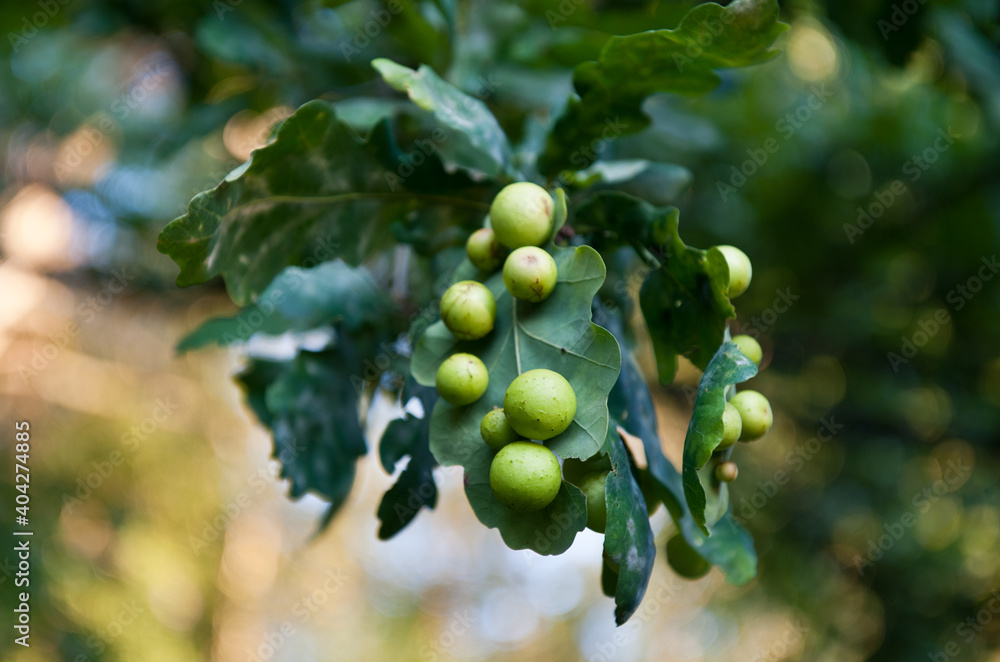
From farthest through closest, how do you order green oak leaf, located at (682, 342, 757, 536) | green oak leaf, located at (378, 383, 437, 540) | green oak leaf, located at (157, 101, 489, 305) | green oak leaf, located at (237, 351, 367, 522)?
green oak leaf, located at (237, 351, 367, 522) < green oak leaf, located at (378, 383, 437, 540) < green oak leaf, located at (157, 101, 489, 305) < green oak leaf, located at (682, 342, 757, 536)

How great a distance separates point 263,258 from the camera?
2.07 feet

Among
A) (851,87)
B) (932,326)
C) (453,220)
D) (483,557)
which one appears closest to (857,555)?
(932,326)

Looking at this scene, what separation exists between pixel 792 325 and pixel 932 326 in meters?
0.45

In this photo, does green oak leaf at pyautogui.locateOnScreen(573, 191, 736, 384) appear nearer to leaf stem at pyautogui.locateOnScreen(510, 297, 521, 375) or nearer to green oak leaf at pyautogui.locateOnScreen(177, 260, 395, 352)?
leaf stem at pyautogui.locateOnScreen(510, 297, 521, 375)

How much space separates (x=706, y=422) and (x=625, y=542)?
99 mm

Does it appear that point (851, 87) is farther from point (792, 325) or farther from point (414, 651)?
point (414, 651)

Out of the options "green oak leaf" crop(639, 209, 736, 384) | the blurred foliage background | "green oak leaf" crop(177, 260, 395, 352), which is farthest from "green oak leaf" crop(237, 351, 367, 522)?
"green oak leaf" crop(639, 209, 736, 384)

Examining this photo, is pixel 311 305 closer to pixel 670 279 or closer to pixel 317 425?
pixel 317 425

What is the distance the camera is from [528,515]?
47 cm

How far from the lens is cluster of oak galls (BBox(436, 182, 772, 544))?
444mm

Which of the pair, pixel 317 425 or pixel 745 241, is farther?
pixel 745 241

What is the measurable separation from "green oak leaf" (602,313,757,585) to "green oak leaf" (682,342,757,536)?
113 mm

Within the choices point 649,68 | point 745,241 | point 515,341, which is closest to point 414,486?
point 515,341

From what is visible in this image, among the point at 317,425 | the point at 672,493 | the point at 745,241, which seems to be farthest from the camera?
the point at 745,241
